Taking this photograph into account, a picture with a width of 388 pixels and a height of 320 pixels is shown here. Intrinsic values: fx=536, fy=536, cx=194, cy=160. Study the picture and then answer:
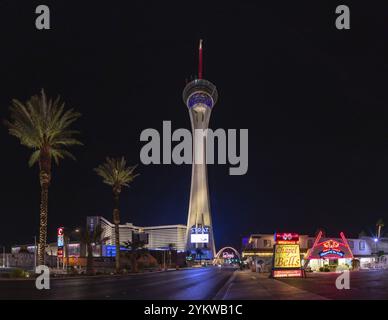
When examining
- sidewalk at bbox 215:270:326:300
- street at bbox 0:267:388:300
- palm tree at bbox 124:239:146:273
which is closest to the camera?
sidewalk at bbox 215:270:326:300

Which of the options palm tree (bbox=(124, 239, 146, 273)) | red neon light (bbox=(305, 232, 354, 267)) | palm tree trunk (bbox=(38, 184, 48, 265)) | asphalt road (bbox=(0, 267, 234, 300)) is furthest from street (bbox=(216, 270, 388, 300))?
palm tree (bbox=(124, 239, 146, 273))

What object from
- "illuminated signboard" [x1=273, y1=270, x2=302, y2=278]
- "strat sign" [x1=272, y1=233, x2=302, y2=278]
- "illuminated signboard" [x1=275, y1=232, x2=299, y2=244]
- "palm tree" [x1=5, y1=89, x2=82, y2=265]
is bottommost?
"illuminated signboard" [x1=273, y1=270, x2=302, y2=278]

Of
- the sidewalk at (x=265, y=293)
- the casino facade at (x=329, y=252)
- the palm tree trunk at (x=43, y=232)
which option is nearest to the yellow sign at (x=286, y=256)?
the sidewalk at (x=265, y=293)

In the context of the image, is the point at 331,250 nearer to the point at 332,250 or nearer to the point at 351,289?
the point at 332,250

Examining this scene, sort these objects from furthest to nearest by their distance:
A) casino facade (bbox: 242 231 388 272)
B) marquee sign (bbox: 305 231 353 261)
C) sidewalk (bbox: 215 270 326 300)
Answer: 1. casino facade (bbox: 242 231 388 272)
2. marquee sign (bbox: 305 231 353 261)
3. sidewalk (bbox: 215 270 326 300)

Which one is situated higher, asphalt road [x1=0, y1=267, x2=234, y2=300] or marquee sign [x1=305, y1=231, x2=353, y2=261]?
asphalt road [x1=0, y1=267, x2=234, y2=300]

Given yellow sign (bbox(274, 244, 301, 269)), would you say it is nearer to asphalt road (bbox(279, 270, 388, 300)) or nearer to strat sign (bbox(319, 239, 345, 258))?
asphalt road (bbox(279, 270, 388, 300))

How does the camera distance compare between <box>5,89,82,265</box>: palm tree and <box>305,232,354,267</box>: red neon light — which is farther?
<box>305,232,354,267</box>: red neon light

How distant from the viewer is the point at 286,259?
53.0 metres

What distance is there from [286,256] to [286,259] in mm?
292

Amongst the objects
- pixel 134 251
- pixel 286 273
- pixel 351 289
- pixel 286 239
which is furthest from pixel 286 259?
pixel 134 251

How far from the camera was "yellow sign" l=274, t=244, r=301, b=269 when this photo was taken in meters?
52.2
